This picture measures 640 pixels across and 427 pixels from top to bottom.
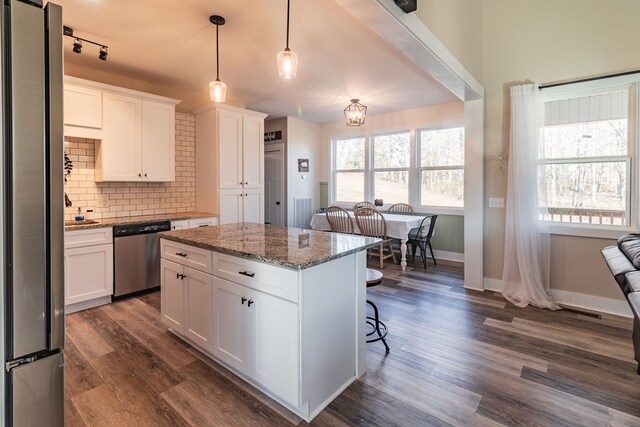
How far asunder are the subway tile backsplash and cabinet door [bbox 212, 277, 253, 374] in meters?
2.63

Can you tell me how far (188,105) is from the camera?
4863 millimetres

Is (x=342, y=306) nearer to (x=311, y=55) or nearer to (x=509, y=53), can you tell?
(x=311, y=55)

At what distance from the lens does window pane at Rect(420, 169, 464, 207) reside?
531 cm

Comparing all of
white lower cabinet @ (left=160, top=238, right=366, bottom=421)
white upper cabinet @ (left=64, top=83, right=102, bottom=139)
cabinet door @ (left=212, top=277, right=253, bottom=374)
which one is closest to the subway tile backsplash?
white upper cabinet @ (left=64, top=83, right=102, bottom=139)

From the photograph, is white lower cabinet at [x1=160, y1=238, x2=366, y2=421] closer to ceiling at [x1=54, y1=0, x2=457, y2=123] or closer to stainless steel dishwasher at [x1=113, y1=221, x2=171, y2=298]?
stainless steel dishwasher at [x1=113, y1=221, x2=171, y2=298]

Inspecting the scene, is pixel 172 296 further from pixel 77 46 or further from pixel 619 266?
pixel 619 266

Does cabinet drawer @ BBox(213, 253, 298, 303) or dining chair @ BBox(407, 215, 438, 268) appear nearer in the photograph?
cabinet drawer @ BBox(213, 253, 298, 303)

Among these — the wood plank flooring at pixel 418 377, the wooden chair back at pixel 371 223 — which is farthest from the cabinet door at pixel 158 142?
the wooden chair back at pixel 371 223

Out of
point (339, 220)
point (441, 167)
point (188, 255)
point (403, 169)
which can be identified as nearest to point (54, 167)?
point (188, 255)

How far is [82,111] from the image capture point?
3.43 m

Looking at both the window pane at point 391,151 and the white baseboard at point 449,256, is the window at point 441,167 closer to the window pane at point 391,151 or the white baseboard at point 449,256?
the window pane at point 391,151

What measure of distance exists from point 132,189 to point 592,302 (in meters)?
5.34

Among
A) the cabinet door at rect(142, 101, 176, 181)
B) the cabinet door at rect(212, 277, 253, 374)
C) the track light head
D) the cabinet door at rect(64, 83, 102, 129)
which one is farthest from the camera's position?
the cabinet door at rect(142, 101, 176, 181)

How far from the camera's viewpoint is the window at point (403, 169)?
17.6 feet
